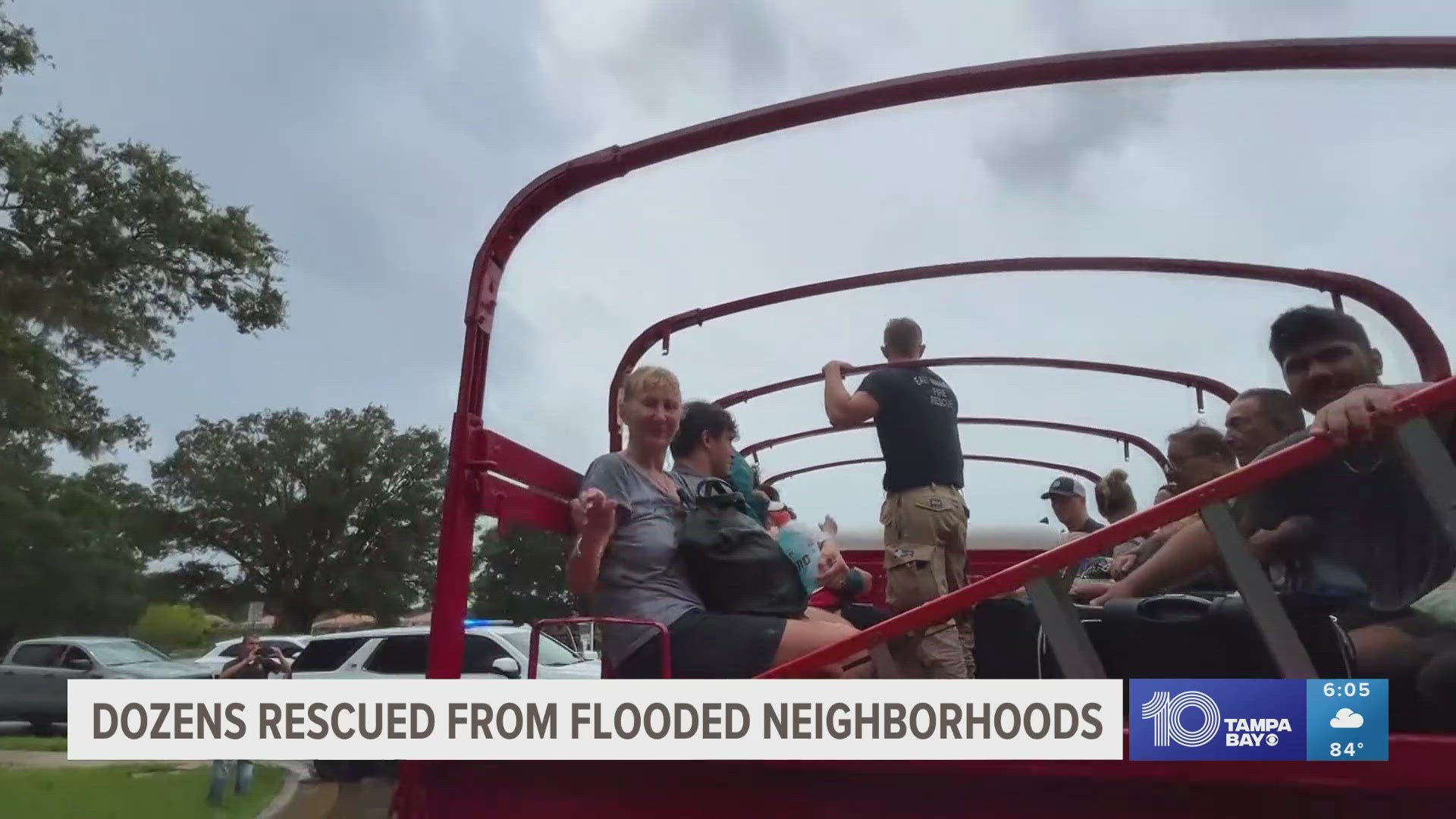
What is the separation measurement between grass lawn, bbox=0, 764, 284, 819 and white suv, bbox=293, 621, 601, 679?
1.34m

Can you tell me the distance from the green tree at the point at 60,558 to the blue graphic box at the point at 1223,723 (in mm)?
34500

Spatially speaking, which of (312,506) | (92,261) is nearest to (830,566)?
(92,261)

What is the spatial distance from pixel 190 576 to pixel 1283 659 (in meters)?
56.6

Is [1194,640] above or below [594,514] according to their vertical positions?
below

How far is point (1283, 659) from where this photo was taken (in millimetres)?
1639

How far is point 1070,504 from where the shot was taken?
5043 mm

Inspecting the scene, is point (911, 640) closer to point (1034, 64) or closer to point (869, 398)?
point (1034, 64)

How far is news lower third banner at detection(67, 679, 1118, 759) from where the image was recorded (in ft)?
5.49

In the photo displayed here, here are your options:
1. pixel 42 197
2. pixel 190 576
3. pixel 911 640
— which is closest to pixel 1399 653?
pixel 911 640

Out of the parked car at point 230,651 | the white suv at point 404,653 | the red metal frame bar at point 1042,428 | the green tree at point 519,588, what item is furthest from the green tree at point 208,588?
the red metal frame bar at point 1042,428

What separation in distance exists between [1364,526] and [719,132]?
1387 millimetres

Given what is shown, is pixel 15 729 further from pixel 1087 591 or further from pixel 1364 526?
pixel 1364 526

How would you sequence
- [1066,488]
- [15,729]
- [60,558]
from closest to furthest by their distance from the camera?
[1066,488], [15,729], [60,558]

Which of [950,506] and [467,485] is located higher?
Result: [950,506]
